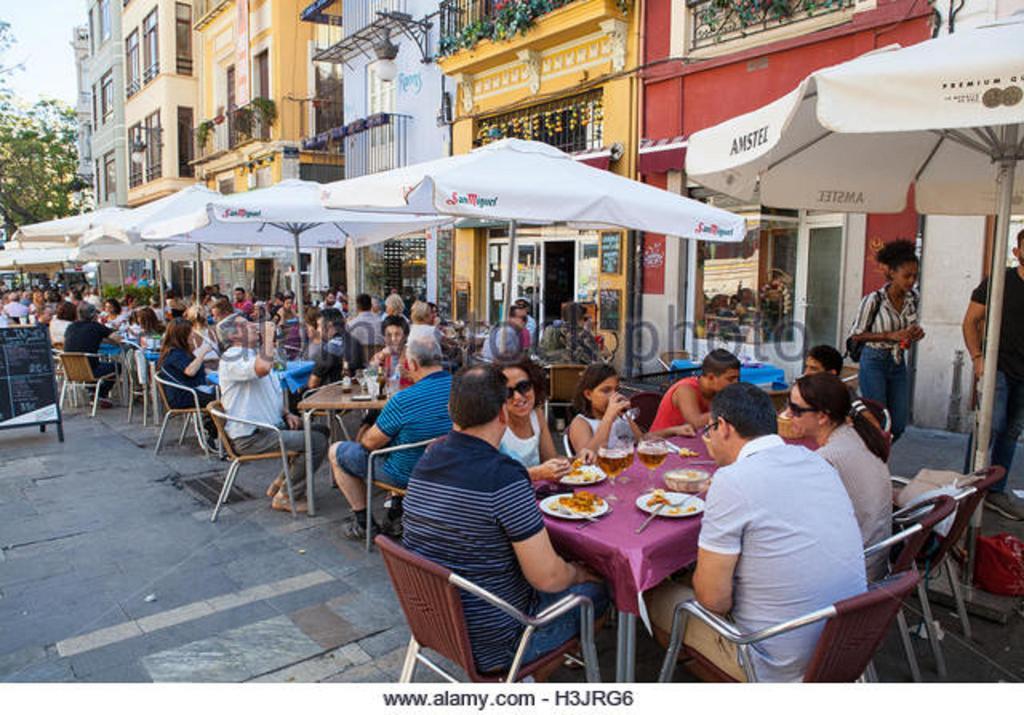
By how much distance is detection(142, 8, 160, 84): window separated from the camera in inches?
1081

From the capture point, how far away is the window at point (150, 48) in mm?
27453

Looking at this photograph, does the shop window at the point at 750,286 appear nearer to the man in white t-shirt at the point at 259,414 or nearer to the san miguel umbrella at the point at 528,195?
the san miguel umbrella at the point at 528,195

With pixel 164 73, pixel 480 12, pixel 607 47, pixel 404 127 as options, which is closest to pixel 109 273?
pixel 164 73

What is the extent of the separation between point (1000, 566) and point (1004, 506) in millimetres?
1560

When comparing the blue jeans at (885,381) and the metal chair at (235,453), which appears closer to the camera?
the metal chair at (235,453)

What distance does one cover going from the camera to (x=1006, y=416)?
4875 millimetres

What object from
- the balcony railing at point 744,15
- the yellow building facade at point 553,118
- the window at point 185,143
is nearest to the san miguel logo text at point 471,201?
the yellow building facade at point 553,118

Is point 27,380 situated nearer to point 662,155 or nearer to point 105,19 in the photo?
point 662,155

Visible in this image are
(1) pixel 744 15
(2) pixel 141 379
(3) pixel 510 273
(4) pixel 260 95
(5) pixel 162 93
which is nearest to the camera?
(3) pixel 510 273

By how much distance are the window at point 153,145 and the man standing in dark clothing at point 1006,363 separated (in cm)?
2933

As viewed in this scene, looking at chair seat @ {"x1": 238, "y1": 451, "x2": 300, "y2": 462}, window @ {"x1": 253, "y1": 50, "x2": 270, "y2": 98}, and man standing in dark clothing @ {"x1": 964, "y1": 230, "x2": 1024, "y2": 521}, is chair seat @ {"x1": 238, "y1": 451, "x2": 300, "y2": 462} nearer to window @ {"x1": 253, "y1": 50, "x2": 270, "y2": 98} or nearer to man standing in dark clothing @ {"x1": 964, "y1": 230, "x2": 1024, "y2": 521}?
man standing in dark clothing @ {"x1": 964, "y1": 230, "x2": 1024, "y2": 521}

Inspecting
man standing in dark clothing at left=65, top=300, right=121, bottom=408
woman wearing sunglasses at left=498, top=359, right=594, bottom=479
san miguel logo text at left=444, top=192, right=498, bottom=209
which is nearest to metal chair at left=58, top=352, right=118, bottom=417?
man standing in dark clothing at left=65, top=300, right=121, bottom=408

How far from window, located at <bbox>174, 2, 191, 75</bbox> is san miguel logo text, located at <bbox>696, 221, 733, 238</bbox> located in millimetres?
27467

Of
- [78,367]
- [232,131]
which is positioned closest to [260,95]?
[232,131]
